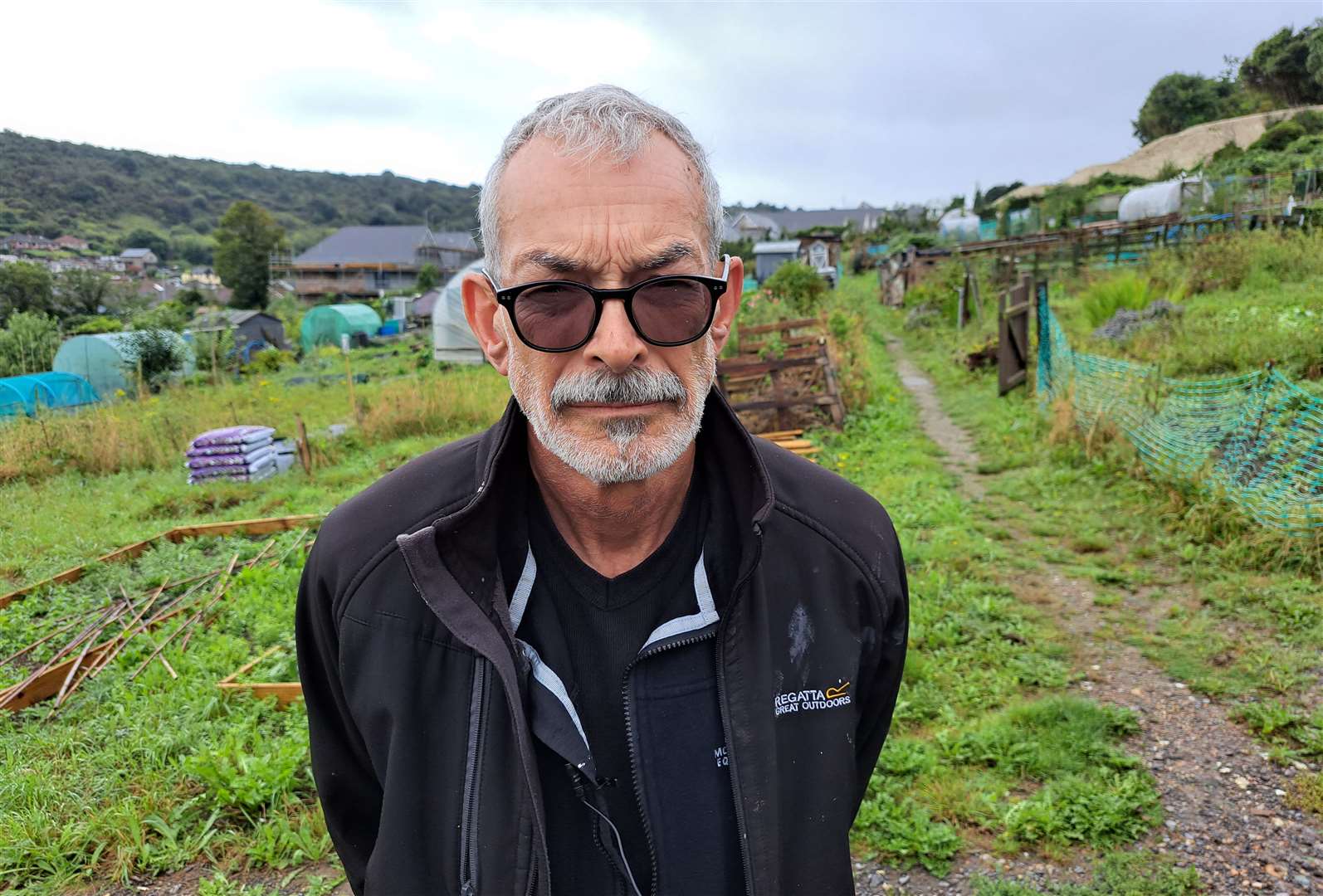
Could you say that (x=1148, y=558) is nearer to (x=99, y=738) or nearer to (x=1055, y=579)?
(x=1055, y=579)

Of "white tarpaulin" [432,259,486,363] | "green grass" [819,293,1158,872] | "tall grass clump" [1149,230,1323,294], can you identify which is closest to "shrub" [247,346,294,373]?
"white tarpaulin" [432,259,486,363]

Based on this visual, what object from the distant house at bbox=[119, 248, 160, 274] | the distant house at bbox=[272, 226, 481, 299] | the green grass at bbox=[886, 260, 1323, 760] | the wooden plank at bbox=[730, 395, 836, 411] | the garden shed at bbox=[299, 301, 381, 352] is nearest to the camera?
Result: the green grass at bbox=[886, 260, 1323, 760]

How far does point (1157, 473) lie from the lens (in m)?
6.77

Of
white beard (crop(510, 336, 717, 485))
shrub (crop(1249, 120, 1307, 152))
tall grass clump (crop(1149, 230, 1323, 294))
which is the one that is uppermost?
shrub (crop(1249, 120, 1307, 152))

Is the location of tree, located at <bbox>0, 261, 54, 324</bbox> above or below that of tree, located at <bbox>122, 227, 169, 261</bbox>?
below

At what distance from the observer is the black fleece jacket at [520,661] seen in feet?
4.80

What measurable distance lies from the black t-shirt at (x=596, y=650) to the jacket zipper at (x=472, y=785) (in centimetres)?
13

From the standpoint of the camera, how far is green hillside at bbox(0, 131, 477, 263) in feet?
107

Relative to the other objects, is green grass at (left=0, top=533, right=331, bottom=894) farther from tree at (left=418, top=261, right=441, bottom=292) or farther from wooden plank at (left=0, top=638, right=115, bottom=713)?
tree at (left=418, top=261, right=441, bottom=292)

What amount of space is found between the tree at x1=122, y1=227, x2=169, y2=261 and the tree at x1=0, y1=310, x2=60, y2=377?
5951 cm

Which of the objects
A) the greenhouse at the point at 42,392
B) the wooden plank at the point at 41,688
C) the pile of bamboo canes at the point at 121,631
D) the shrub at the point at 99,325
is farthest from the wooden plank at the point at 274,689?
the shrub at the point at 99,325

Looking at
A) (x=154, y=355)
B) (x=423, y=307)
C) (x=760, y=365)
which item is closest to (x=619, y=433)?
(x=760, y=365)

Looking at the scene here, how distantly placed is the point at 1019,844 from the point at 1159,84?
78.7 m

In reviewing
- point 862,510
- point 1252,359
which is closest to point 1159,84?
point 1252,359
